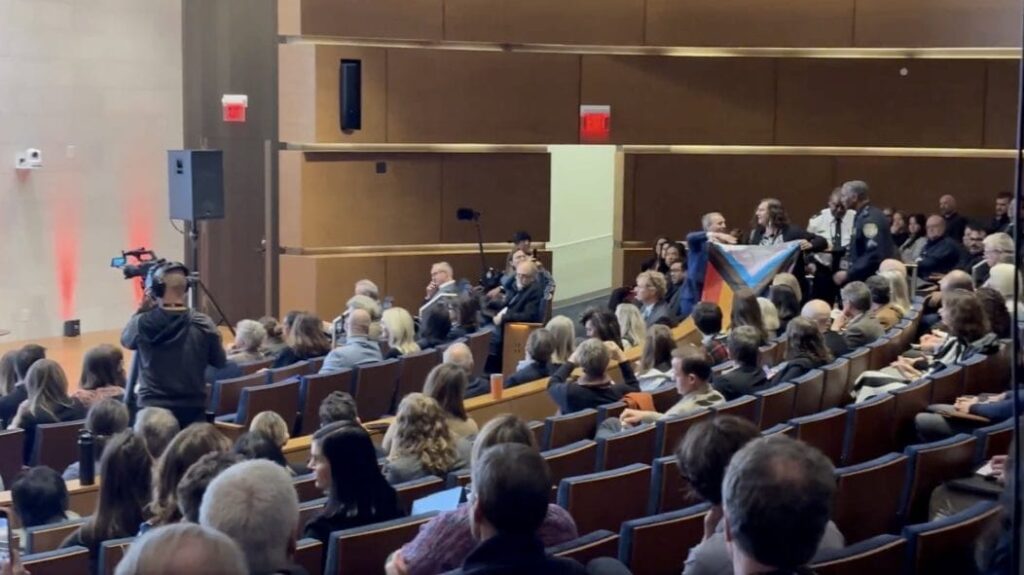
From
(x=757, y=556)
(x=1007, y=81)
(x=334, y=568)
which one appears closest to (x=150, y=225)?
(x=1007, y=81)

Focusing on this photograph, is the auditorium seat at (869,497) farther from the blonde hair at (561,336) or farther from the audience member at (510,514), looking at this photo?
the blonde hair at (561,336)

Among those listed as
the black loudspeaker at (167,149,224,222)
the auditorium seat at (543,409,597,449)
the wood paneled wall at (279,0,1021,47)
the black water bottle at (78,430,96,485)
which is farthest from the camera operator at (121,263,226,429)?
the wood paneled wall at (279,0,1021,47)

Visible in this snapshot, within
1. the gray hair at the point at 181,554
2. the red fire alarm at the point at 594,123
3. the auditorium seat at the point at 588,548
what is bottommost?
the auditorium seat at the point at 588,548

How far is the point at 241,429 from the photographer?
637 centimetres

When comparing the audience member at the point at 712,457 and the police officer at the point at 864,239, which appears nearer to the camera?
the audience member at the point at 712,457

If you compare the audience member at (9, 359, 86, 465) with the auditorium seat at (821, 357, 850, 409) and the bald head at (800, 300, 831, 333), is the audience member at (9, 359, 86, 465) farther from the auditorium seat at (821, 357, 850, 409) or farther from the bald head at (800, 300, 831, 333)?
the bald head at (800, 300, 831, 333)

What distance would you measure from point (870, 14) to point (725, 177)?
2.06 m

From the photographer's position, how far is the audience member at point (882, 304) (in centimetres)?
768

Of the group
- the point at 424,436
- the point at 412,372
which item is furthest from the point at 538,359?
the point at 424,436

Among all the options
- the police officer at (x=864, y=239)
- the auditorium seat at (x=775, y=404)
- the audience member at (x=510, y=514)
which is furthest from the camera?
the police officer at (x=864, y=239)

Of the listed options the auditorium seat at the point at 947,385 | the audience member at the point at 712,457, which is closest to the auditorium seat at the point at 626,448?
the auditorium seat at the point at 947,385

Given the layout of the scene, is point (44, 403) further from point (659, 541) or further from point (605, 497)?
point (659, 541)

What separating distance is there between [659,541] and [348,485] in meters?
0.93

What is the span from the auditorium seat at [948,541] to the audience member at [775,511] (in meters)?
1.17
